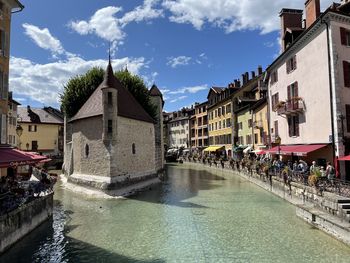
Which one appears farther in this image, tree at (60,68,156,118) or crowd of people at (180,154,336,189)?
tree at (60,68,156,118)

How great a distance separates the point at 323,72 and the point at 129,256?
17188mm

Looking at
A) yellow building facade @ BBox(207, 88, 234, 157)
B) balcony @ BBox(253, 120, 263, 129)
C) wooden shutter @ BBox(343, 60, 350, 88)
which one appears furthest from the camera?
yellow building facade @ BBox(207, 88, 234, 157)

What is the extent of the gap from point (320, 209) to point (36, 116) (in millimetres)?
57908

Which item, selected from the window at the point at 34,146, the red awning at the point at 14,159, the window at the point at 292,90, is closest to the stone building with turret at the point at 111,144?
the red awning at the point at 14,159

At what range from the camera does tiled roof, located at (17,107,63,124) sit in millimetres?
59844

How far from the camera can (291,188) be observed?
20438 millimetres

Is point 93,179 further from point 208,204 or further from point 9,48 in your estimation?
point 9,48

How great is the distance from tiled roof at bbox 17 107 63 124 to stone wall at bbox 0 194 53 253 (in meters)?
48.3

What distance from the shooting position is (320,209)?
15305 millimetres

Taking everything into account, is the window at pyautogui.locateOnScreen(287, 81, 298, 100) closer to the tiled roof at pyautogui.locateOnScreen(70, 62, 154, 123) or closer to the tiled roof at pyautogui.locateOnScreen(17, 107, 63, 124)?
the tiled roof at pyautogui.locateOnScreen(70, 62, 154, 123)

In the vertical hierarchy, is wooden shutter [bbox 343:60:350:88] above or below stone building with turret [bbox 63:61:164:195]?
above

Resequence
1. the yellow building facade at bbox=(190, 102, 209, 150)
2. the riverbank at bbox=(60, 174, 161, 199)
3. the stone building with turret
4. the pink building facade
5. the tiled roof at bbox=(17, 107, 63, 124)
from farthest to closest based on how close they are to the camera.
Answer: the yellow building facade at bbox=(190, 102, 209, 150) < the tiled roof at bbox=(17, 107, 63, 124) < the stone building with turret < the riverbank at bbox=(60, 174, 161, 199) < the pink building facade

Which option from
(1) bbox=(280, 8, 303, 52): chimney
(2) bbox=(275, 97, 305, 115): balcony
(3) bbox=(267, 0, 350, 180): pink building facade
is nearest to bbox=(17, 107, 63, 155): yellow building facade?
(3) bbox=(267, 0, 350, 180): pink building facade

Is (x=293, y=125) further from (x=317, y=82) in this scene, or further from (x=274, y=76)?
(x=274, y=76)
